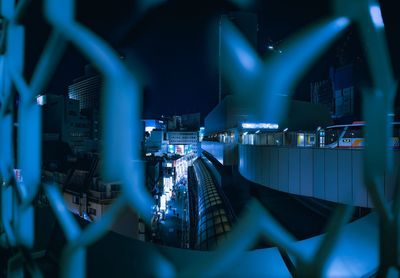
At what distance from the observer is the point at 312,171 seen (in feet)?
14.9

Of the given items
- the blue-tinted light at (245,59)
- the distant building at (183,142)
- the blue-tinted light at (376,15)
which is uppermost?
the blue-tinted light at (376,15)

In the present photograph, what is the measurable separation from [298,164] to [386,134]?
4634 mm

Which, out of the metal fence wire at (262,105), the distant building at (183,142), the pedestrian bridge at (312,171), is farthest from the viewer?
the distant building at (183,142)

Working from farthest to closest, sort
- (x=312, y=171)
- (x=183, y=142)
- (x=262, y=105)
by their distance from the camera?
1. (x=183, y=142)
2. (x=312, y=171)
3. (x=262, y=105)

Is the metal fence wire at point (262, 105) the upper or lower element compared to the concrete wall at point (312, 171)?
upper

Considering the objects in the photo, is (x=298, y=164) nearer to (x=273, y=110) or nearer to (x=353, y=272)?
(x=353, y=272)

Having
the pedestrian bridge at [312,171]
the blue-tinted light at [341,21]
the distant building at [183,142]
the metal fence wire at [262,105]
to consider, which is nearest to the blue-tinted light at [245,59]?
the metal fence wire at [262,105]

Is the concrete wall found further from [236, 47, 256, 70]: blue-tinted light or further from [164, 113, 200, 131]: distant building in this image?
[164, 113, 200, 131]: distant building

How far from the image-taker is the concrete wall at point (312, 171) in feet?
12.3

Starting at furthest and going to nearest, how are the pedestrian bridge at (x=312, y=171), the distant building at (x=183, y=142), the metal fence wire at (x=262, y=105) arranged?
1. the distant building at (x=183, y=142)
2. the pedestrian bridge at (x=312, y=171)
3. the metal fence wire at (x=262, y=105)

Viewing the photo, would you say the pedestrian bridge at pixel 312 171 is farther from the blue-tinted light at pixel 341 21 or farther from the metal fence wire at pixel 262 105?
the blue-tinted light at pixel 341 21

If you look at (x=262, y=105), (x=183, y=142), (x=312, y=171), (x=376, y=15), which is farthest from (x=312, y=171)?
(x=183, y=142)

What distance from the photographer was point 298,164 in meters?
4.84

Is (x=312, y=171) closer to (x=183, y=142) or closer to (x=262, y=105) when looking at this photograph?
(x=262, y=105)
